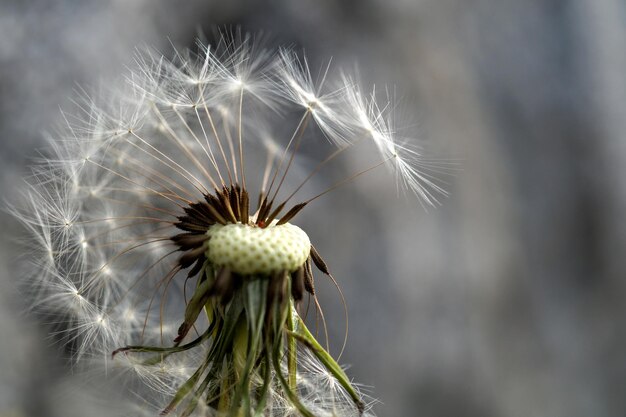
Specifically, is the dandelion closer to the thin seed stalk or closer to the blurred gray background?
the thin seed stalk

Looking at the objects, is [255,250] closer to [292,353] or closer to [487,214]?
[292,353]

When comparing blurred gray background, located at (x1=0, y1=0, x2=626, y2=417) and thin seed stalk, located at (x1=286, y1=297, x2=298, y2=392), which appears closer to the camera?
thin seed stalk, located at (x1=286, y1=297, x2=298, y2=392)

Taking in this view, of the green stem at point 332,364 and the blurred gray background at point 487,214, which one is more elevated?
the blurred gray background at point 487,214

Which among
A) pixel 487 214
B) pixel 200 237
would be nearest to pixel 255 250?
pixel 200 237

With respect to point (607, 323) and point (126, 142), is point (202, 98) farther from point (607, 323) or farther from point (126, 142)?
point (607, 323)

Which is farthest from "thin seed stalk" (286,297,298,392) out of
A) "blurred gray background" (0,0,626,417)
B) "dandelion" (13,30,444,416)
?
"blurred gray background" (0,0,626,417)

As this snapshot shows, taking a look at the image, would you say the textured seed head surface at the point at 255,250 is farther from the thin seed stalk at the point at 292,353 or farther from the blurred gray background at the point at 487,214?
the blurred gray background at the point at 487,214

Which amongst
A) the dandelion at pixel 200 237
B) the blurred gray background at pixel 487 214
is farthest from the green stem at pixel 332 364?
the blurred gray background at pixel 487 214
